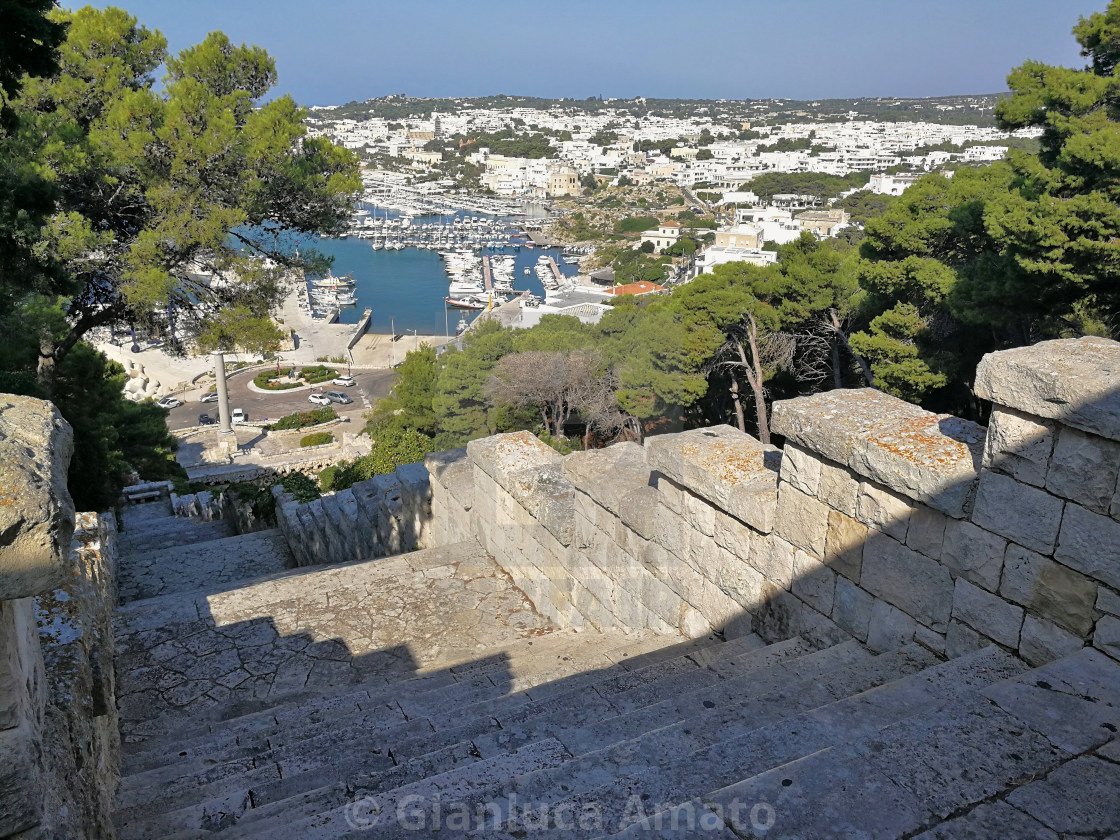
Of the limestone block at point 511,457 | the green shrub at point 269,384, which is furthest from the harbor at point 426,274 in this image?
the limestone block at point 511,457

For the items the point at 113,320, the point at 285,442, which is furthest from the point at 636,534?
the point at 285,442

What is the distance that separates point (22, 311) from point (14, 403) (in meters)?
8.36

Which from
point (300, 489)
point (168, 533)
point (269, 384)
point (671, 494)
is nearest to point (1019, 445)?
point (671, 494)

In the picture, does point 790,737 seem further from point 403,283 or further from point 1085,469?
point 403,283

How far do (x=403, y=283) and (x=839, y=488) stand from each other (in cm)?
7390

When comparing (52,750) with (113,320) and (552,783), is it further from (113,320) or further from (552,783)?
(113,320)

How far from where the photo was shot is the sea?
58.5 metres

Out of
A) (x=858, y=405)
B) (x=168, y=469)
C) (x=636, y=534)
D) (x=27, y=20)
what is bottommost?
Answer: (x=168, y=469)

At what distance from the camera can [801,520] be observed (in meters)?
3.10

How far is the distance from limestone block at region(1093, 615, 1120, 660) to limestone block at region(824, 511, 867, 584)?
767mm

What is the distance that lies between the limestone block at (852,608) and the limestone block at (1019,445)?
722 mm

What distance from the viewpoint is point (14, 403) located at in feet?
5.67

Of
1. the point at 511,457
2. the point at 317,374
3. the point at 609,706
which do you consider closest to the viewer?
the point at 609,706

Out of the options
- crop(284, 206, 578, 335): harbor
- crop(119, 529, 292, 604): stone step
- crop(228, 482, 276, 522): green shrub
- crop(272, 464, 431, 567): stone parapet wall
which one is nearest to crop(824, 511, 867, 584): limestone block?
crop(272, 464, 431, 567): stone parapet wall
